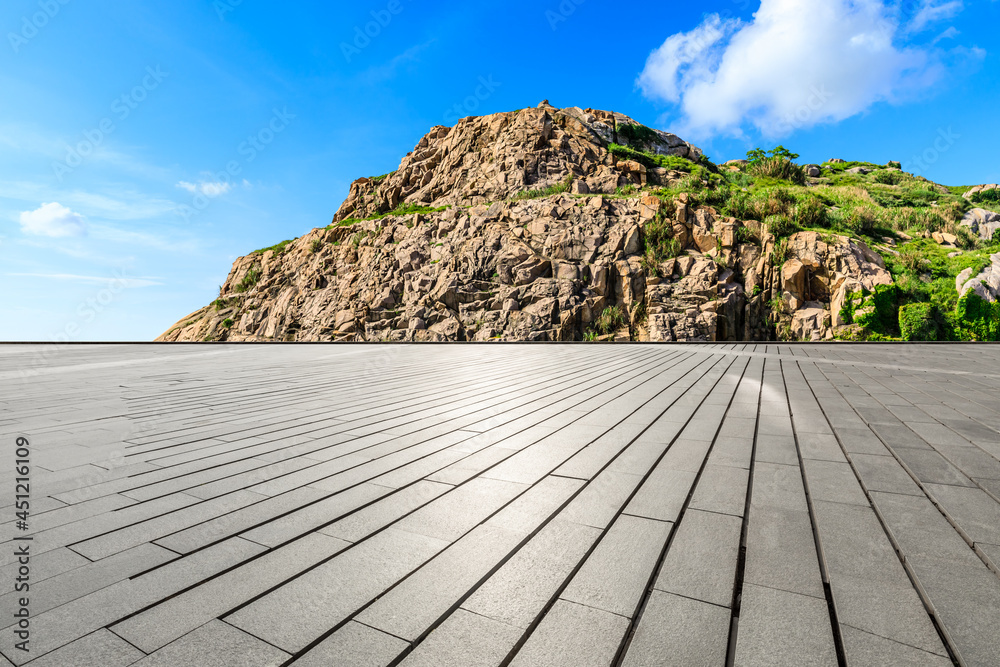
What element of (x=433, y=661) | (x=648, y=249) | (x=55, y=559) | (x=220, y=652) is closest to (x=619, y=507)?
(x=433, y=661)

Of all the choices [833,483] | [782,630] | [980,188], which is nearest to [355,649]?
[782,630]

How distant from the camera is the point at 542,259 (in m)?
23.0

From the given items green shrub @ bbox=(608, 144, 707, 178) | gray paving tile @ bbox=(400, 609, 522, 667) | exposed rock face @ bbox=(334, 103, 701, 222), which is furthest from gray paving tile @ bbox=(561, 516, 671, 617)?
green shrub @ bbox=(608, 144, 707, 178)

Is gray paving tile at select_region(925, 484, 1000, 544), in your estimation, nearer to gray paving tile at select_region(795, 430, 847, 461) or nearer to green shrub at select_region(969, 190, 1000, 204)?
gray paving tile at select_region(795, 430, 847, 461)

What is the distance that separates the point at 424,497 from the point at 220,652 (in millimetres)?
1084

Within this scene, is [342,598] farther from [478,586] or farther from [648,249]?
[648,249]

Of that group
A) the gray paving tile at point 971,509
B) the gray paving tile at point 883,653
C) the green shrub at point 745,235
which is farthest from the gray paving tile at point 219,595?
the green shrub at point 745,235

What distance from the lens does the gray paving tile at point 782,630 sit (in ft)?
3.81

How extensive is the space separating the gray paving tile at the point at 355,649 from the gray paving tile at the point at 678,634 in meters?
0.59

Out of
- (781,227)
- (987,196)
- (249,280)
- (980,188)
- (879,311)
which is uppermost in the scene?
(980,188)

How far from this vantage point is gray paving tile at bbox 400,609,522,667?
1154mm

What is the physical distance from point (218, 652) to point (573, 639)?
36.1 inches

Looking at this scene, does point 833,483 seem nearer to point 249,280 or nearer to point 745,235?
point 745,235

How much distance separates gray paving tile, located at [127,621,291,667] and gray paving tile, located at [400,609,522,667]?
1.15 feet
